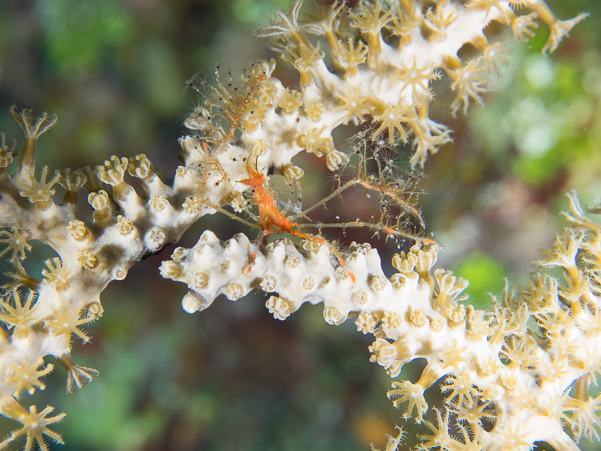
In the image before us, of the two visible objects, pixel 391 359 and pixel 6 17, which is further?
pixel 6 17

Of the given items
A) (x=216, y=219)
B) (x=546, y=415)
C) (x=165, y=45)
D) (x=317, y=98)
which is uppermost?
(x=165, y=45)

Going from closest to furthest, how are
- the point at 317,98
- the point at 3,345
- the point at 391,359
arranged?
the point at 3,345
the point at 391,359
the point at 317,98

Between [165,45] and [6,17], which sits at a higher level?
[6,17]

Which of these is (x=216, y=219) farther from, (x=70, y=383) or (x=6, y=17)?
(x=6, y=17)

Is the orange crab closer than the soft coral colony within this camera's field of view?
No

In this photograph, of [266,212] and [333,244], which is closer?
[333,244]

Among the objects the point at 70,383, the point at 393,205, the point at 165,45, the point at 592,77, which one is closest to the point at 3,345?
the point at 70,383

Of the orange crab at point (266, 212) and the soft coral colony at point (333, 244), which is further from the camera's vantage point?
the orange crab at point (266, 212)

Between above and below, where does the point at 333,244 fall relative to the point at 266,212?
below
